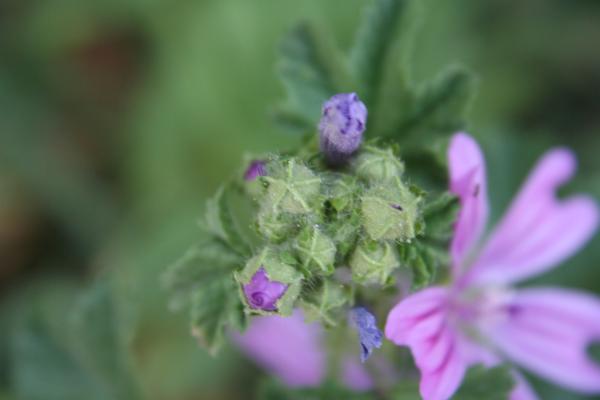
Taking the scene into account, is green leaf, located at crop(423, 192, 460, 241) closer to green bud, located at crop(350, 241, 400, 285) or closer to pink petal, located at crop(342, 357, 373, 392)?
green bud, located at crop(350, 241, 400, 285)

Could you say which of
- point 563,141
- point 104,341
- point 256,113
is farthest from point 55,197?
point 563,141

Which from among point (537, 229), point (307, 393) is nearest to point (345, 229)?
point (307, 393)

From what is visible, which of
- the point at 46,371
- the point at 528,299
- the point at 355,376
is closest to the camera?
the point at 528,299

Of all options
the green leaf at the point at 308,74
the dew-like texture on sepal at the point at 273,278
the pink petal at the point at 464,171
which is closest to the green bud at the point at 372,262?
the dew-like texture on sepal at the point at 273,278

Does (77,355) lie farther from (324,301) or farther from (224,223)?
(324,301)

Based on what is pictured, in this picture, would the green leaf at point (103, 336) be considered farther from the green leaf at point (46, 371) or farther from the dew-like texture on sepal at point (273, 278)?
the dew-like texture on sepal at point (273, 278)

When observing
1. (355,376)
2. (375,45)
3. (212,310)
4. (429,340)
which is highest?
(375,45)

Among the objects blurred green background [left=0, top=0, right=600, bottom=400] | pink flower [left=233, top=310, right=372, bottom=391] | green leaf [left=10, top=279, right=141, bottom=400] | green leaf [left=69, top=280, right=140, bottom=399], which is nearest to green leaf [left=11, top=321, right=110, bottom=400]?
green leaf [left=10, top=279, right=141, bottom=400]

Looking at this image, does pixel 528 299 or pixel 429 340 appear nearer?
pixel 429 340

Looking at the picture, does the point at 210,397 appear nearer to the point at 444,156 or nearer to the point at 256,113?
the point at 256,113
